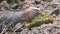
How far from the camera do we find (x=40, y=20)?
10516 millimetres

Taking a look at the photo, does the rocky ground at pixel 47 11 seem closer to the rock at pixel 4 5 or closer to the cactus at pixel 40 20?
the rock at pixel 4 5

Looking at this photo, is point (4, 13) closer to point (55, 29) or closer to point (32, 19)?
point (32, 19)

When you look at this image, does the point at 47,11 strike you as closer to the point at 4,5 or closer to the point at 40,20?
the point at 40,20

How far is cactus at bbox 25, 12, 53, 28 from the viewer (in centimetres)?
1028

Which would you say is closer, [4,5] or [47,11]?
[47,11]

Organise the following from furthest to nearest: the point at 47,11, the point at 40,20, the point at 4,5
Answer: the point at 4,5 < the point at 47,11 < the point at 40,20

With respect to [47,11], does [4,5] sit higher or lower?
higher

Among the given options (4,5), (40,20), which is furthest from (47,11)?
(4,5)

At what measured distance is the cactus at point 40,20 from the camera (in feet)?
33.7

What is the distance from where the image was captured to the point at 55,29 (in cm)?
980

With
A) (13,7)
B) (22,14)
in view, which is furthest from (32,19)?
(13,7)

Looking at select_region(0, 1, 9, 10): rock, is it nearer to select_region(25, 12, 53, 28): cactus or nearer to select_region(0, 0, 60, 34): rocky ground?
select_region(0, 0, 60, 34): rocky ground

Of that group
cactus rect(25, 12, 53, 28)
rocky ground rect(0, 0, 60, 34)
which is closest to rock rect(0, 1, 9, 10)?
rocky ground rect(0, 0, 60, 34)

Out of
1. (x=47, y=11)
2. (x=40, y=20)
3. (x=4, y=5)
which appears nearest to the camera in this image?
(x=40, y=20)
